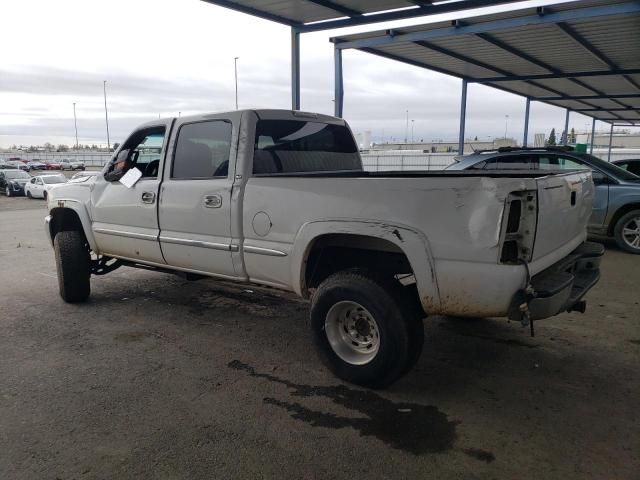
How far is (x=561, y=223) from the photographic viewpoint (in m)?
3.50

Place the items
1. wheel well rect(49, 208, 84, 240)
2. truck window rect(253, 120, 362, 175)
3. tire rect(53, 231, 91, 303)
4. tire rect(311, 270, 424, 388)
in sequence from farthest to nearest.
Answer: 1. wheel well rect(49, 208, 84, 240)
2. tire rect(53, 231, 91, 303)
3. truck window rect(253, 120, 362, 175)
4. tire rect(311, 270, 424, 388)

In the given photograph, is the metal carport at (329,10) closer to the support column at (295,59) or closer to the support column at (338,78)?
the support column at (295,59)

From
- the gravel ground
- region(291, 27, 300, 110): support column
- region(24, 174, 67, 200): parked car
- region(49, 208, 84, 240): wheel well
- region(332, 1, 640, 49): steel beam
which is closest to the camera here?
the gravel ground

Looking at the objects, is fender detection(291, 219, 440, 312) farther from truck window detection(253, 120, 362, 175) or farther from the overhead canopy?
the overhead canopy

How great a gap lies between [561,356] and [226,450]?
116 inches

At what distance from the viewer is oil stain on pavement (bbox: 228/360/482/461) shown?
2.96 metres

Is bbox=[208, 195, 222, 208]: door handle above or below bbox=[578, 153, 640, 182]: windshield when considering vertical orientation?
below

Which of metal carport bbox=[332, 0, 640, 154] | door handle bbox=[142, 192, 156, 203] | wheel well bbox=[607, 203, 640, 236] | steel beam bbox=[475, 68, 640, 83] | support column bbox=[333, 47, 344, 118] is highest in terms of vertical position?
metal carport bbox=[332, 0, 640, 154]

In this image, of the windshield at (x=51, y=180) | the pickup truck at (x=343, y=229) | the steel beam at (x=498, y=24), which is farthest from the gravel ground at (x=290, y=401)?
the windshield at (x=51, y=180)

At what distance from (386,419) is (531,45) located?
437 inches

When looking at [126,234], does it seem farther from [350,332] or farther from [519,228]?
[519,228]

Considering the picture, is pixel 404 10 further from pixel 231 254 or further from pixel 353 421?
pixel 353 421

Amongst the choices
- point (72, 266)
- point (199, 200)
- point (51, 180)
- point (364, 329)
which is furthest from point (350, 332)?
point (51, 180)

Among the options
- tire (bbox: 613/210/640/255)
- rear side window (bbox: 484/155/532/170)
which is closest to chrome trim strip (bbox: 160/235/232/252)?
rear side window (bbox: 484/155/532/170)
